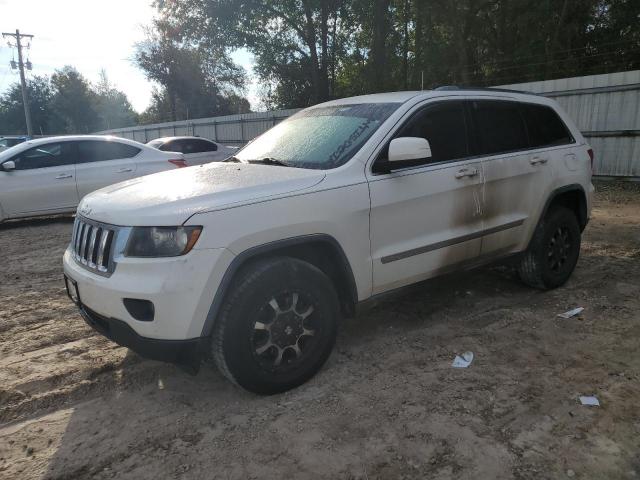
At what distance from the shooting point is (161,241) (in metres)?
2.54

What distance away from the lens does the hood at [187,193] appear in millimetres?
2590

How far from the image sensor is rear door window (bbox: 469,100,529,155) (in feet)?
12.9

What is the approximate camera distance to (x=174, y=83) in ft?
136

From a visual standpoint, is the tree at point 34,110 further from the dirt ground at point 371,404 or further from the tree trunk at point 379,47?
the dirt ground at point 371,404

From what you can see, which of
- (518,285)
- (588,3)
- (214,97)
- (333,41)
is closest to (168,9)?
(333,41)

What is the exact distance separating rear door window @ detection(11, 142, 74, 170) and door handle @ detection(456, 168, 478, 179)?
706 cm

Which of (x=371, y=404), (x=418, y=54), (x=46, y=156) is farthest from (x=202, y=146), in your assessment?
(x=418, y=54)

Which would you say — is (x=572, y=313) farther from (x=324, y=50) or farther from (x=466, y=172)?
(x=324, y=50)

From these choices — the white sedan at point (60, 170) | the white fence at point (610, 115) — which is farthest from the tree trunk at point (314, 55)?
the white sedan at point (60, 170)

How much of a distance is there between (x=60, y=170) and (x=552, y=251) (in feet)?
24.6

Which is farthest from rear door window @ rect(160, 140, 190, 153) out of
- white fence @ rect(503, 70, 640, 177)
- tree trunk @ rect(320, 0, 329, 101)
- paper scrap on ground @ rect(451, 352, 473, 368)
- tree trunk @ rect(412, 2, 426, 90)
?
tree trunk @ rect(412, 2, 426, 90)

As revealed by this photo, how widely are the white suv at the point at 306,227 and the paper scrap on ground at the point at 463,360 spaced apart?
0.60 meters

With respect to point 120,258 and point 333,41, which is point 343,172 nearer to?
point 120,258

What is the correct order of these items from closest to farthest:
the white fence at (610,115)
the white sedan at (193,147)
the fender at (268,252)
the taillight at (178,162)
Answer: the fender at (268,252) < the taillight at (178,162) < the white fence at (610,115) < the white sedan at (193,147)
